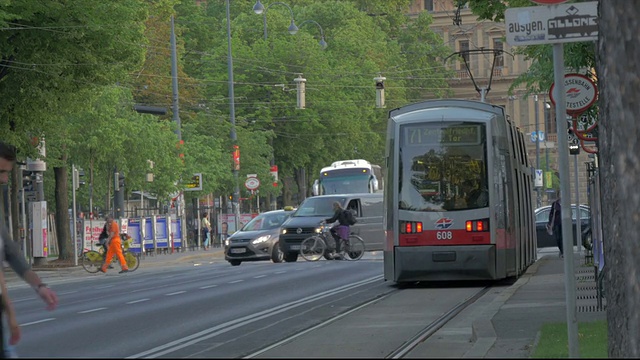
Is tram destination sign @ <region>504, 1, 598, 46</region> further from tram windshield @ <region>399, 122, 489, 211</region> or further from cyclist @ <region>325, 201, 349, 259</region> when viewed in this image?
cyclist @ <region>325, 201, 349, 259</region>

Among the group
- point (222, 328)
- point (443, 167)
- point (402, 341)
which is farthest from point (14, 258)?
point (443, 167)

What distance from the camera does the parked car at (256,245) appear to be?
44.1 metres

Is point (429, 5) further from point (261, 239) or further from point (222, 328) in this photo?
point (222, 328)

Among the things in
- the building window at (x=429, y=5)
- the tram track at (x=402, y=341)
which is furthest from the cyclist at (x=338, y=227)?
the building window at (x=429, y=5)

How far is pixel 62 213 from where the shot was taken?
45719 millimetres

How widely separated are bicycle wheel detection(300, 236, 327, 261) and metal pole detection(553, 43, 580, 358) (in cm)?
3022

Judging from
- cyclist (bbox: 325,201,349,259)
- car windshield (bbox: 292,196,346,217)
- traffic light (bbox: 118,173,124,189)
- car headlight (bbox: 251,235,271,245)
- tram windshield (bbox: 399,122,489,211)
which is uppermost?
traffic light (bbox: 118,173,124,189)

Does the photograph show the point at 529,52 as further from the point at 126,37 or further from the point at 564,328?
the point at 126,37

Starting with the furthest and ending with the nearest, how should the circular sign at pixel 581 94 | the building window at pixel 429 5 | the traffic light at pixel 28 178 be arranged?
the building window at pixel 429 5, the traffic light at pixel 28 178, the circular sign at pixel 581 94

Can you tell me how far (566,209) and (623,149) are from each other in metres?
0.65

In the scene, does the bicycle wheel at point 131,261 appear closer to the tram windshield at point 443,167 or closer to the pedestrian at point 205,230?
the tram windshield at point 443,167

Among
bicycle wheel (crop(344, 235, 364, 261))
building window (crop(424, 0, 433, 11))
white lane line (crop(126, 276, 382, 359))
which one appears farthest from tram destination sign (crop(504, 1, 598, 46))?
building window (crop(424, 0, 433, 11))

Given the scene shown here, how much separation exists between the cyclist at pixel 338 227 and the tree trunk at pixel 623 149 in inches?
1188

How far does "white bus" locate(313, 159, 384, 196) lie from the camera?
60.0 metres
